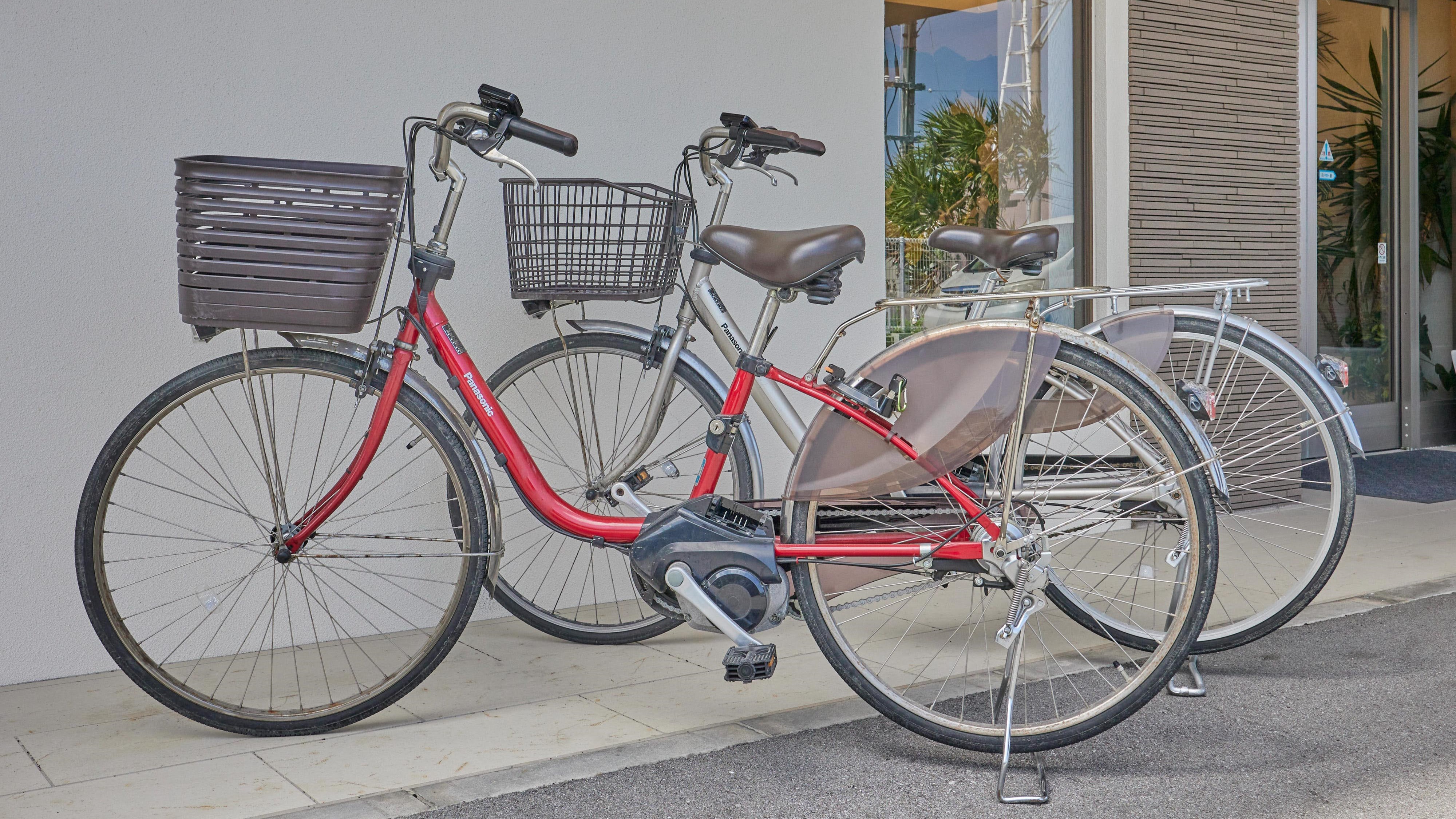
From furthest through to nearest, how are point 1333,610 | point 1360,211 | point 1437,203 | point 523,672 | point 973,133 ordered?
1. point 1437,203
2. point 1360,211
3. point 973,133
4. point 1333,610
5. point 523,672

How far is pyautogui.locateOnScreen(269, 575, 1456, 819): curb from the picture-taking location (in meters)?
1.96

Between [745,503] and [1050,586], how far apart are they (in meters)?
0.87

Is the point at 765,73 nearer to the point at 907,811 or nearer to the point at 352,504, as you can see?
the point at 352,504

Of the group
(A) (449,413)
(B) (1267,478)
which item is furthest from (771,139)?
(B) (1267,478)

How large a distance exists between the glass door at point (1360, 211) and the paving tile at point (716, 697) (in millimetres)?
4347

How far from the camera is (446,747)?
2.25 metres

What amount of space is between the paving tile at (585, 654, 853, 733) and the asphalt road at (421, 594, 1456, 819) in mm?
173

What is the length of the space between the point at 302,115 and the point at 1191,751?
244 centimetres

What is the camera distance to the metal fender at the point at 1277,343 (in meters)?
2.57

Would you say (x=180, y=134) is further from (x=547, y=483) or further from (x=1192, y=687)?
(x=1192, y=687)

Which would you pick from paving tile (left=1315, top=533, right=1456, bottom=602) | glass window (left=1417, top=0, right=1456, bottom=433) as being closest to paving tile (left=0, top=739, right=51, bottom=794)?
paving tile (left=1315, top=533, right=1456, bottom=602)

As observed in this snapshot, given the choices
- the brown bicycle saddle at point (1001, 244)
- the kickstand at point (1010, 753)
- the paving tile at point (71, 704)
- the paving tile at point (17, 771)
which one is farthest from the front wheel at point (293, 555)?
the brown bicycle saddle at point (1001, 244)

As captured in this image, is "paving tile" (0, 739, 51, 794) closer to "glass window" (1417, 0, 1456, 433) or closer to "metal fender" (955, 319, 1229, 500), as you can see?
"metal fender" (955, 319, 1229, 500)

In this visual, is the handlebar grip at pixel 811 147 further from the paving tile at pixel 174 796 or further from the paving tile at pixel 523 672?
the paving tile at pixel 174 796
